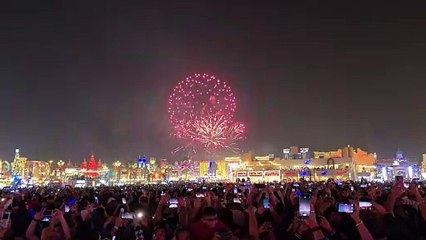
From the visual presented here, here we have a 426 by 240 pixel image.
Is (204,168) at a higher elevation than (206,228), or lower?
higher

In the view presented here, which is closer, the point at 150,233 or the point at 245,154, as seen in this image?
the point at 150,233

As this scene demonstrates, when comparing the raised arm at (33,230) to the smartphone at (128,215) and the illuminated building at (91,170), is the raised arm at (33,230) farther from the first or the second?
the illuminated building at (91,170)

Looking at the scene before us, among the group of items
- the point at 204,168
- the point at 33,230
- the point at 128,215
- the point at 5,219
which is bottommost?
the point at 33,230

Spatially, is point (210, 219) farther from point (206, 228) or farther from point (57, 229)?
point (57, 229)

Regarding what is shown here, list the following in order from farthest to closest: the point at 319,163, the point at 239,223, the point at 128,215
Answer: the point at 319,163, the point at 128,215, the point at 239,223

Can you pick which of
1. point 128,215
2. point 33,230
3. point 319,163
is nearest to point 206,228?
point 128,215

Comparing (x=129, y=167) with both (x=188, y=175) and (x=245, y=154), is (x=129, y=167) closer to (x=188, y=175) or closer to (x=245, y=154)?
(x=188, y=175)

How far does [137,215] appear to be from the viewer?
8414 mm

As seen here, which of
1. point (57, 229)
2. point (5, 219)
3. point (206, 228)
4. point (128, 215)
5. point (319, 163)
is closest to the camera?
point (206, 228)

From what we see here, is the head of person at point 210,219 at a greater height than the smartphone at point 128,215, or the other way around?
the head of person at point 210,219

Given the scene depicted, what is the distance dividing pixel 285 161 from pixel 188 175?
31530 millimetres

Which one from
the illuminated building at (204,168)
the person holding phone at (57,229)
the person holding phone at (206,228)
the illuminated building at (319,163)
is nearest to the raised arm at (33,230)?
the person holding phone at (57,229)

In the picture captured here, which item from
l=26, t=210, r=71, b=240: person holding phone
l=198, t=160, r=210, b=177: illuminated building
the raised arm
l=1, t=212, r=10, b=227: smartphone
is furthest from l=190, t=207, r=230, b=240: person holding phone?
l=198, t=160, r=210, b=177: illuminated building

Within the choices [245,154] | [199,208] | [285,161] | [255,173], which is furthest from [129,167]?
[199,208]
